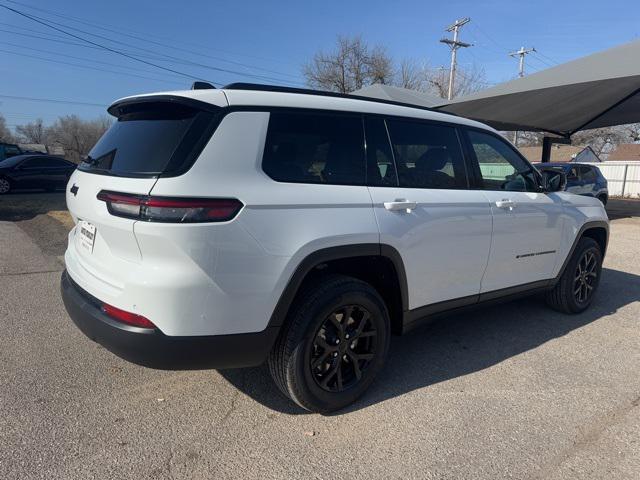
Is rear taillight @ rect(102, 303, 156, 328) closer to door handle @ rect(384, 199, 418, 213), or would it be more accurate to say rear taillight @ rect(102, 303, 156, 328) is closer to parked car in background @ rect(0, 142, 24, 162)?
door handle @ rect(384, 199, 418, 213)

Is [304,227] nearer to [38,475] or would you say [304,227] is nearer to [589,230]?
[38,475]

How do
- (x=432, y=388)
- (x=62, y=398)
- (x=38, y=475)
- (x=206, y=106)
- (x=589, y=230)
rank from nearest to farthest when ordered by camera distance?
(x=38, y=475)
(x=206, y=106)
(x=62, y=398)
(x=432, y=388)
(x=589, y=230)

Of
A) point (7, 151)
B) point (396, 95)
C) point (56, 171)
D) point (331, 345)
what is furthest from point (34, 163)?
point (331, 345)

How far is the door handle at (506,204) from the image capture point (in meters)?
3.55

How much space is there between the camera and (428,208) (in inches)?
120

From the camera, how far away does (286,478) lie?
224 cm

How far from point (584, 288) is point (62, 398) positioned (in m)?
4.91

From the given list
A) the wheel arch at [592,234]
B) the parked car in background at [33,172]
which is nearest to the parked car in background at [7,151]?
the parked car in background at [33,172]

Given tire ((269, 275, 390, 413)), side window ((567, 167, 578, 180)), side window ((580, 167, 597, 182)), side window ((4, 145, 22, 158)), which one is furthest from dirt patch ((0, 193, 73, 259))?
side window ((4, 145, 22, 158))

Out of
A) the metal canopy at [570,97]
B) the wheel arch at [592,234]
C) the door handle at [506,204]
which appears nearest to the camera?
the door handle at [506,204]

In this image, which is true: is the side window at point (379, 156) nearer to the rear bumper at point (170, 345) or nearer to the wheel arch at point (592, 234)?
the rear bumper at point (170, 345)

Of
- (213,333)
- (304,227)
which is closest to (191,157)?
(304,227)

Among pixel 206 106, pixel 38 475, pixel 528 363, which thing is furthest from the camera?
pixel 528 363

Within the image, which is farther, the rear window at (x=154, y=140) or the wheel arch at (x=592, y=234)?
the wheel arch at (x=592, y=234)
